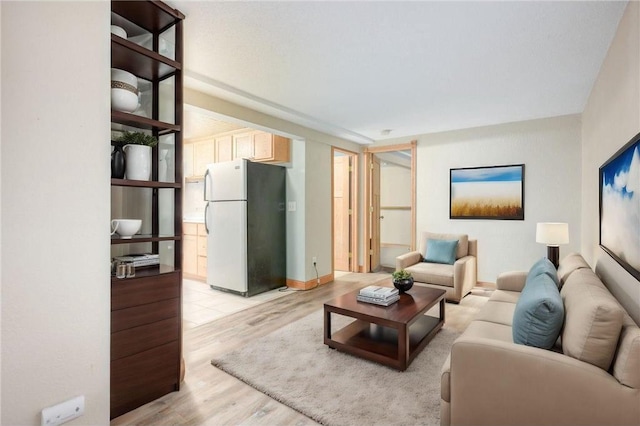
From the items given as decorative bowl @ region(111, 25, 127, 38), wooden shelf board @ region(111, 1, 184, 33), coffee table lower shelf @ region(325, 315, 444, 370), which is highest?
wooden shelf board @ region(111, 1, 184, 33)

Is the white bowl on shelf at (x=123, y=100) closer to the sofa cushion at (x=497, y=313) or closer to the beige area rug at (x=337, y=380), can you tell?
the beige area rug at (x=337, y=380)

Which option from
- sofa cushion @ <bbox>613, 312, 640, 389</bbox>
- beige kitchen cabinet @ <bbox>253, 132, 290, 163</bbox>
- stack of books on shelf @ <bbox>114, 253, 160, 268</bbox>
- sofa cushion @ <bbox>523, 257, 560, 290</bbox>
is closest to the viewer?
sofa cushion @ <bbox>613, 312, 640, 389</bbox>

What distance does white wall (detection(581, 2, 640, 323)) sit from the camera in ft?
5.61

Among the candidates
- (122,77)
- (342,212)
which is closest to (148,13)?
(122,77)

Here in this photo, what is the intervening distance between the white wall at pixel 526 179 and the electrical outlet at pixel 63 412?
4.71 meters

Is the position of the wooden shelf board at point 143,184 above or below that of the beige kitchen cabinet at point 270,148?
below

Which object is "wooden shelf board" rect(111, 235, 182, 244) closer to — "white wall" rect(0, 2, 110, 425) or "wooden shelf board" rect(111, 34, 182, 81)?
"white wall" rect(0, 2, 110, 425)

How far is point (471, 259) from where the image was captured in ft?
14.0

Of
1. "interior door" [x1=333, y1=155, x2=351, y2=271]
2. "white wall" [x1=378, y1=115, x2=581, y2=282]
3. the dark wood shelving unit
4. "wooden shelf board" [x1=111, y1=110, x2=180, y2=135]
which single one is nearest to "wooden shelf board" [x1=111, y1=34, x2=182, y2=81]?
the dark wood shelving unit

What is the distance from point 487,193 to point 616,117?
8.65 ft

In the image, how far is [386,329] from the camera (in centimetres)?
285

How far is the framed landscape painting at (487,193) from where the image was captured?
4.47 metres

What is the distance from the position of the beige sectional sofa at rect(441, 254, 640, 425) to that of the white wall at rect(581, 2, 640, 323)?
0.48 metres

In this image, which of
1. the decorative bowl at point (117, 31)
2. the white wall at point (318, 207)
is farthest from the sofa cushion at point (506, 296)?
the decorative bowl at point (117, 31)
